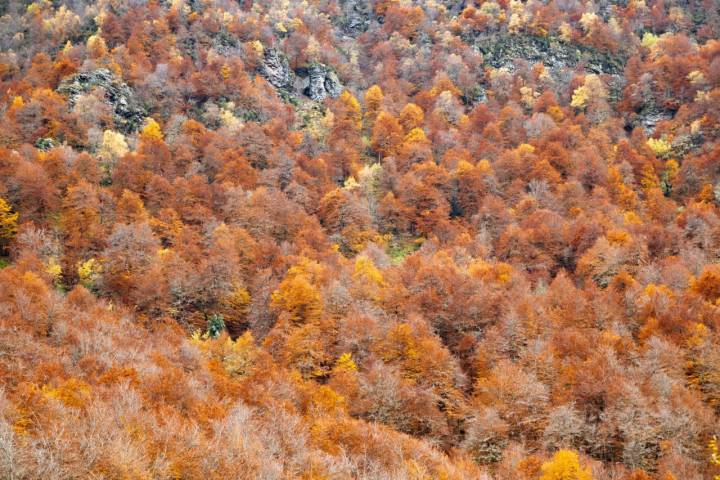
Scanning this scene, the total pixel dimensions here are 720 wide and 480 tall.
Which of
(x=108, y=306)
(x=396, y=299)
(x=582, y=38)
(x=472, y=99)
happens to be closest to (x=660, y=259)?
(x=396, y=299)

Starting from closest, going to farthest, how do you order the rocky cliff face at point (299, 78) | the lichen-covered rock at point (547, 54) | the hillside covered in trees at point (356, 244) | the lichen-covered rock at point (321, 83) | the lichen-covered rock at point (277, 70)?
1. the hillside covered in trees at point (356, 244)
2. the lichen-covered rock at point (277, 70)
3. the rocky cliff face at point (299, 78)
4. the lichen-covered rock at point (321, 83)
5. the lichen-covered rock at point (547, 54)

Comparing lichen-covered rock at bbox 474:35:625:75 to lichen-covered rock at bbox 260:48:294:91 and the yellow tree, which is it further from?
the yellow tree

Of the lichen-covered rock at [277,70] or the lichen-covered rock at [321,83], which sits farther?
Answer: the lichen-covered rock at [321,83]

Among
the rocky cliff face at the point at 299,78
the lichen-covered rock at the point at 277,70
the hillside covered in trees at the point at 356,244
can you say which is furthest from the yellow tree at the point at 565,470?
the lichen-covered rock at the point at 277,70

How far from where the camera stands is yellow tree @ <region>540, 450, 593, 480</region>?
36.1 m

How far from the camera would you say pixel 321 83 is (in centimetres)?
15412

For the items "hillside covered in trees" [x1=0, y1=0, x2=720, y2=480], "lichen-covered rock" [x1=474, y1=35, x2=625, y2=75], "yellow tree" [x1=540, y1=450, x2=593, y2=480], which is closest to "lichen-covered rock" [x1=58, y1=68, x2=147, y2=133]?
"hillside covered in trees" [x1=0, y1=0, x2=720, y2=480]

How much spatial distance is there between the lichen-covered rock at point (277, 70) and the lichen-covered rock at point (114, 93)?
38056mm

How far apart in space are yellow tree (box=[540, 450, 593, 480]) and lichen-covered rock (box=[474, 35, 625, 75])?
5939 inches

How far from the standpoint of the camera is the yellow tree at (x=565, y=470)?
36094 millimetres

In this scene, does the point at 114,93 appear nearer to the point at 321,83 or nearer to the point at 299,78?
the point at 299,78

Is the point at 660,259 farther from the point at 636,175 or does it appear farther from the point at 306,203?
the point at 306,203

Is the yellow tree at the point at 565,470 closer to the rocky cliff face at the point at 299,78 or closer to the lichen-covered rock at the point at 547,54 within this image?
the rocky cliff face at the point at 299,78

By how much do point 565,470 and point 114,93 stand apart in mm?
116446
